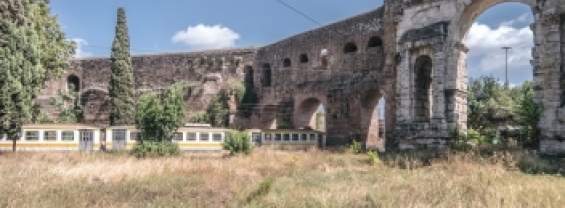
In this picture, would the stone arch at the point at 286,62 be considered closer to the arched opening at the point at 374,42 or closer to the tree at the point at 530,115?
the arched opening at the point at 374,42

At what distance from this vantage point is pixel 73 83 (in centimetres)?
3180

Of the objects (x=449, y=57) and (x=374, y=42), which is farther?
(x=374, y=42)

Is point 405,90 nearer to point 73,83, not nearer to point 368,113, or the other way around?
point 368,113

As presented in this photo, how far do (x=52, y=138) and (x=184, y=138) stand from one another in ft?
17.7

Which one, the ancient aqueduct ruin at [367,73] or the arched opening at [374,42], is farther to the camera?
the arched opening at [374,42]

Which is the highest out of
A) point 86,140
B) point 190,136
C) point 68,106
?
point 68,106

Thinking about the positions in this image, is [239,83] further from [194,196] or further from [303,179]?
[194,196]

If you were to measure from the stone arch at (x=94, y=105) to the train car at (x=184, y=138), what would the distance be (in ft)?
42.9

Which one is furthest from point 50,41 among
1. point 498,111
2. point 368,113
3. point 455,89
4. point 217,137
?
point 498,111

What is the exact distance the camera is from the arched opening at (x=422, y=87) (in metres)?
17.0

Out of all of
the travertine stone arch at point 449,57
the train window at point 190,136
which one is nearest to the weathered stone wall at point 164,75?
the train window at point 190,136

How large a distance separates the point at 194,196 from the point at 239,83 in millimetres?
20780

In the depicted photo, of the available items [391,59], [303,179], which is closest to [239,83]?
[391,59]

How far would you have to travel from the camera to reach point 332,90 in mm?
22609
